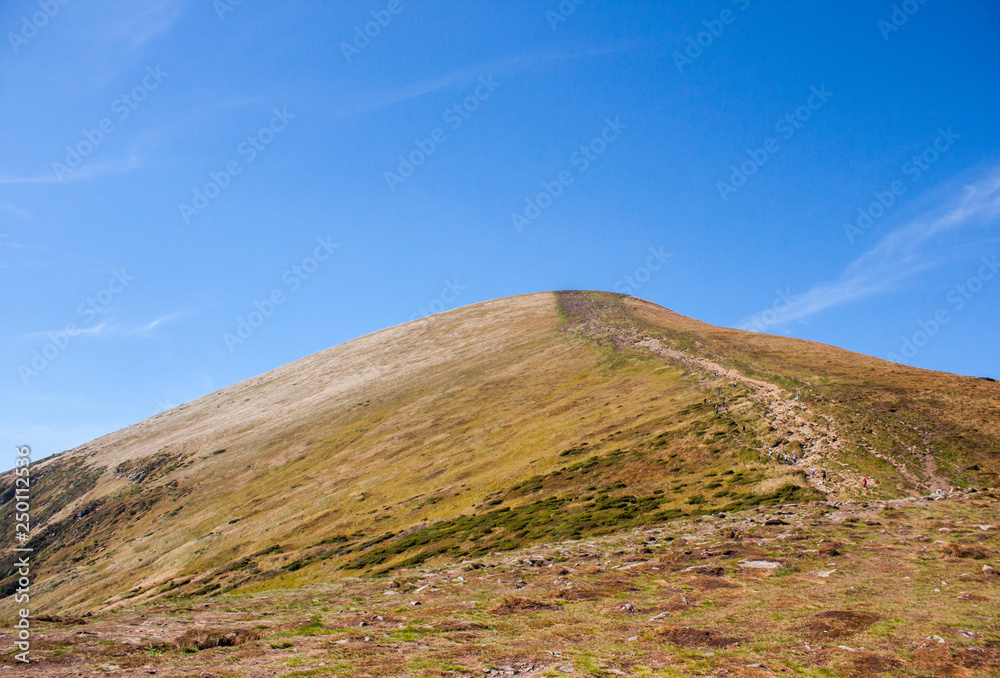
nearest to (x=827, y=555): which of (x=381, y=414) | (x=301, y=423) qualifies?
(x=381, y=414)

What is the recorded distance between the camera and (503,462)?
57.5m

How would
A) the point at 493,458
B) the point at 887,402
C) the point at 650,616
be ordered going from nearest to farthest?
the point at 650,616 → the point at 887,402 → the point at 493,458

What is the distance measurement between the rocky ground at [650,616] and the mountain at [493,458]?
6745 millimetres

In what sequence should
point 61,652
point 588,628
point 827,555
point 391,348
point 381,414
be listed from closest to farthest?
point 61,652 < point 588,628 < point 827,555 < point 381,414 < point 391,348

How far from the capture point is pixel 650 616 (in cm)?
1936

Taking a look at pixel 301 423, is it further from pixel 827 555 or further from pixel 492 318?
pixel 827 555

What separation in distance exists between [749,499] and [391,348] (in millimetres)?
109064

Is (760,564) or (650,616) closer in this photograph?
(650,616)

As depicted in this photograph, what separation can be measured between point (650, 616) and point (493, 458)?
40944 mm

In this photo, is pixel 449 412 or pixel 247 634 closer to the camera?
pixel 247 634

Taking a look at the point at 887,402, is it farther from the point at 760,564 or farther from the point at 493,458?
the point at 493,458

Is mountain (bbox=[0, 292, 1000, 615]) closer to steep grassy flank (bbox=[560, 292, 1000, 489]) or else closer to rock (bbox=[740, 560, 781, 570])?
steep grassy flank (bbox=[560, 292, 1000, 489])

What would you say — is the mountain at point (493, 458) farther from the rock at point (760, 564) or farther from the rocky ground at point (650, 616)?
the rock at point (760, 564)

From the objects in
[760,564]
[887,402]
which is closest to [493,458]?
[887,402]
